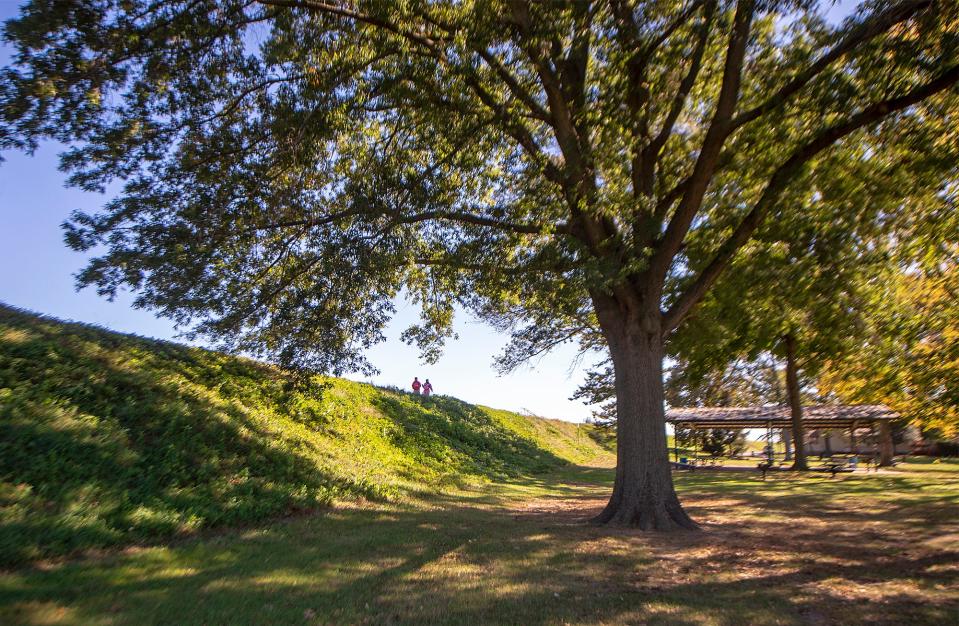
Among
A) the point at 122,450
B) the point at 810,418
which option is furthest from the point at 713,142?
the point at 810,418

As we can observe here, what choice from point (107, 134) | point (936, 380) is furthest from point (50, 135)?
point (936, 380)

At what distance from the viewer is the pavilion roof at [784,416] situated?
100ft

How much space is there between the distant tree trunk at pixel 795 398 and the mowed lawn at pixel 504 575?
1479 centimetres

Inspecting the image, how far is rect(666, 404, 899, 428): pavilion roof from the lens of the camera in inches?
1204

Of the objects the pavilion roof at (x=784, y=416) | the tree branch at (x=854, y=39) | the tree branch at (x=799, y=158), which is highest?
the tree branch at (x=854, y=39)

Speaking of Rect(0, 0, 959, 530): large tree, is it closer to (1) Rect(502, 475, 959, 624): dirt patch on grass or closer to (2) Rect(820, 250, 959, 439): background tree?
(1) Rect(502, 475, 959, 624): dirt patch on grass

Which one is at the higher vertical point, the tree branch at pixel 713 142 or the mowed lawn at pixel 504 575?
the tree branch at pixel 713 142

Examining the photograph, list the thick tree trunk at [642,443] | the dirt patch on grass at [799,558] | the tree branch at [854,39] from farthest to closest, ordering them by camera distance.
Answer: the thick tree trunk at [642,443]
the tree branch at [854,39]
the dirt patch on grass at [799,558]

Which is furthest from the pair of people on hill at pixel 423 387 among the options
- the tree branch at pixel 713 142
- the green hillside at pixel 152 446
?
the tree branch at pixel 713 142

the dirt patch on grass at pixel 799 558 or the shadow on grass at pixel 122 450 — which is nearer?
the dirt patch on grass at pixel 799 558

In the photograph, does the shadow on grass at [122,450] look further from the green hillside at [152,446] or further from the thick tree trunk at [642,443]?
the thick tree trunk at [642,443]

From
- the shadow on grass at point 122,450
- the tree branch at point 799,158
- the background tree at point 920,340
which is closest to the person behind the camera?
the shadow on grass at point 122,450

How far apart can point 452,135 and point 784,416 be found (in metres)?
27.5

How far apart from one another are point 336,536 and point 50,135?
25.2ft
